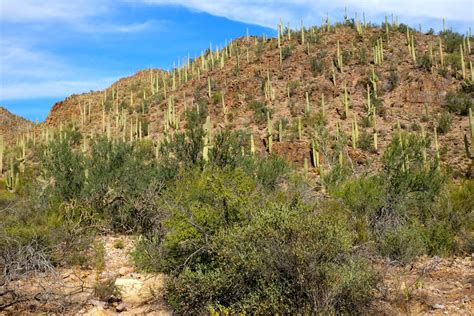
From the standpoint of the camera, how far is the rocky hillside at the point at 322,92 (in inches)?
1035

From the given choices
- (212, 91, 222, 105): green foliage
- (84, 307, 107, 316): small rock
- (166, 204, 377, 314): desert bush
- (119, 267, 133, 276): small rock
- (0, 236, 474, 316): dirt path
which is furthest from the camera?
(212, 91, 222, 105): green foliage

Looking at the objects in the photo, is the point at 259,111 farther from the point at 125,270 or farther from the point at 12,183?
the point at 125,270

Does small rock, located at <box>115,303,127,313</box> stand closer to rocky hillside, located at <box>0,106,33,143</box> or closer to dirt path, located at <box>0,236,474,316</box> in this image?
dirt path, located at <box>0,236,474,316</box>

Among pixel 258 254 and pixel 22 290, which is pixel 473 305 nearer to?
pixel 258 254

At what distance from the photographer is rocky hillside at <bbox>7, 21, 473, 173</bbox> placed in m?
26.3

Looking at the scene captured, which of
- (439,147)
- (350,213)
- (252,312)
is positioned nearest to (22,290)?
(252,312)

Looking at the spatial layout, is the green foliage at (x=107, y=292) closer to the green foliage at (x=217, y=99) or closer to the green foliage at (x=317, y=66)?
the green foliage at (x=217, y=99)

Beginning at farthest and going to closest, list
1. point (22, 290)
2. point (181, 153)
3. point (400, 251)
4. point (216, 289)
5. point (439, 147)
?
point (439, 147) < point (181, 153) < point (400, 251) < point (22, 290) < point (216, 289)

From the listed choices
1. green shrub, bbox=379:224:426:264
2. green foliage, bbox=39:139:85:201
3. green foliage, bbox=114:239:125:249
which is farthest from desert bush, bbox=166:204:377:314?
green foliage, bbox=39:139:85:201

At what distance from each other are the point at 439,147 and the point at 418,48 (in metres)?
13.7

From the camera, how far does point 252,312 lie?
17.9ft

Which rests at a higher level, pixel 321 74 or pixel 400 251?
pixel 321 74

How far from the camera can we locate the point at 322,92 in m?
31.0

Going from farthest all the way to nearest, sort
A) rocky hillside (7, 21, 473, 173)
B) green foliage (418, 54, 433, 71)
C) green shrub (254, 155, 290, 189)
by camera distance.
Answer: green foliage (418, 54, 433, 71)
rocky hillside (7, 21, 473, 173)
green shrub (254, 155, 290, 189)
